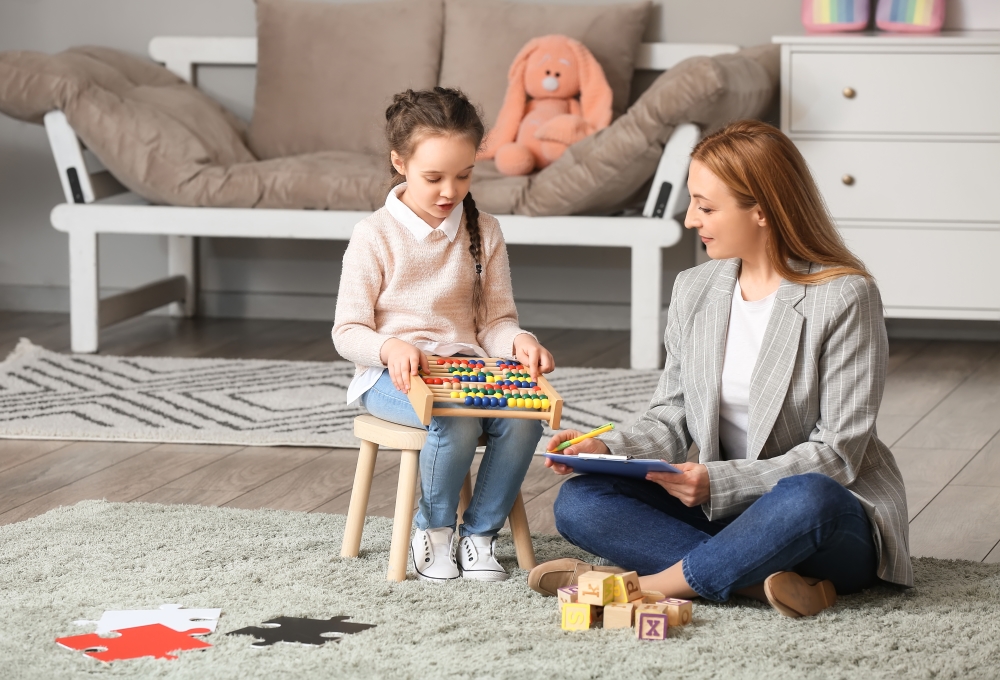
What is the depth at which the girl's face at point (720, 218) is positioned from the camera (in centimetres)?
150

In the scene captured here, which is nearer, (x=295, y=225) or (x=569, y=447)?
(x=569, y=447)

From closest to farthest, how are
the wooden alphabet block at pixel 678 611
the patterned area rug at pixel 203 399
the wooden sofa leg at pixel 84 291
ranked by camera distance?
the wooden alphabet block at pixel 678 611 < the patterned area rug at pixel 203 399 < the wooden sofa leg at pixel 84 291

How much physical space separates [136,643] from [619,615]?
20.2 inches

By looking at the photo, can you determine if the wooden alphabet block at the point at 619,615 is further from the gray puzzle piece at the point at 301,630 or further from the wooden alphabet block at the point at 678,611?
the gray puzzle piece at the point at 301,630

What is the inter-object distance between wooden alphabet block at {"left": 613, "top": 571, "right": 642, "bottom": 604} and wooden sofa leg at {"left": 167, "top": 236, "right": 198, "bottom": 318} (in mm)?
2665

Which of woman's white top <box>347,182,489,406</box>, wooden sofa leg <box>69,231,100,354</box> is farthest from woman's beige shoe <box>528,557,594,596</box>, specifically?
wooden sofa leg <box>69,231,100,354</box>

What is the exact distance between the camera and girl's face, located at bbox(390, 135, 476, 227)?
1610 mm

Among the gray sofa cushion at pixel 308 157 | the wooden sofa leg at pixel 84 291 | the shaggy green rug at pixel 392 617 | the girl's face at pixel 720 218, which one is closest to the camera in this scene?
the shaggy green rug at pixel 392 617

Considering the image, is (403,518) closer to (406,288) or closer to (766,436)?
(406,288)

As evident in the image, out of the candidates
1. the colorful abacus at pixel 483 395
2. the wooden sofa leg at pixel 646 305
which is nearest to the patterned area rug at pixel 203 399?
the wooden sofa leg at pixel 646 305

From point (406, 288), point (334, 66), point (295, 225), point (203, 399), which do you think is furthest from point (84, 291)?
point (406, 288)

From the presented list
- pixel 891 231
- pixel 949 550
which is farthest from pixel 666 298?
pixel 949 550

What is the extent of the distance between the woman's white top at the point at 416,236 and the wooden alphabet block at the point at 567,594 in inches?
14.5

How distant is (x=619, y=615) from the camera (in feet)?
4.59
